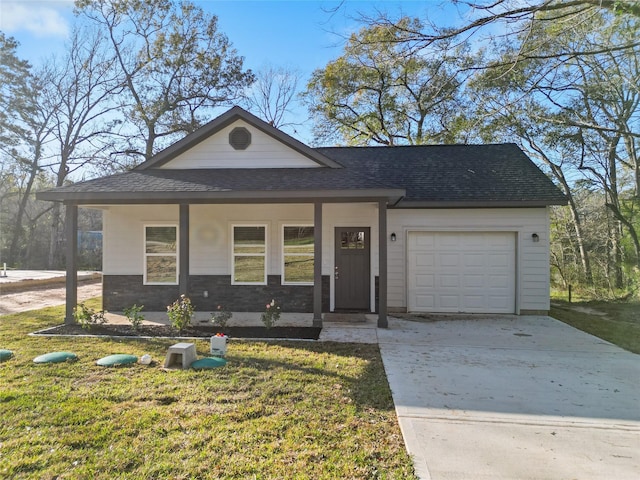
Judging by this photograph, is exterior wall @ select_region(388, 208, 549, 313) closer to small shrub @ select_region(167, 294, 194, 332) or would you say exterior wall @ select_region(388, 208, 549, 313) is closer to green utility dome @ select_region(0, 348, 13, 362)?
small shrub @ select_region(167, 294, 194, 332)

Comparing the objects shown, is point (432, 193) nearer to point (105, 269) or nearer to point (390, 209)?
point (390, 209)

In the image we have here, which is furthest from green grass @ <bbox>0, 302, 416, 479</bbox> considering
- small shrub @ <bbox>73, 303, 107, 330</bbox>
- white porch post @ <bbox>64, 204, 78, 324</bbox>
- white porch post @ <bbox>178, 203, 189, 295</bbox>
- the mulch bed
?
white porch post @ <bbox>178, 203, 189, 295</bbox>

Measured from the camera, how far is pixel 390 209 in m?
9.27

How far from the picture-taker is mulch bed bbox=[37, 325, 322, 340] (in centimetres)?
684

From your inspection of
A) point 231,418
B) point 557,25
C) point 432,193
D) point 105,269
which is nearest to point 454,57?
point 557,25

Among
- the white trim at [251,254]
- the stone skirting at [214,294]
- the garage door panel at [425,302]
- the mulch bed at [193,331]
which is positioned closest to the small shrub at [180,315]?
the mulch bed at [193,331]

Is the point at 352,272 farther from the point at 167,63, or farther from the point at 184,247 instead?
the point at 167,63

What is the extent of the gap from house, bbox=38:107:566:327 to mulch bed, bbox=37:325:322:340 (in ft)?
6.16

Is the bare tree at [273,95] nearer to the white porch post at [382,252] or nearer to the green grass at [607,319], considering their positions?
the white porch post at [382,252]

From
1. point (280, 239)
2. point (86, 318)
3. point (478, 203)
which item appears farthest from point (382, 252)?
point (86, 318)

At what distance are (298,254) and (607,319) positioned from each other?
311 inches

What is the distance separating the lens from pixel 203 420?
3.48 m

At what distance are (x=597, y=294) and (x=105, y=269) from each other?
632 inches

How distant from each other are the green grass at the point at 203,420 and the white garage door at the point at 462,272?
4.23m
